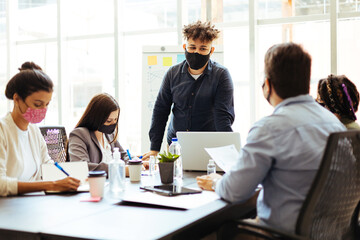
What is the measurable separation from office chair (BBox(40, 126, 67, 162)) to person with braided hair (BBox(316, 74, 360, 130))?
5.96ft

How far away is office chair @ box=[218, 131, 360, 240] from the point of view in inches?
46.8

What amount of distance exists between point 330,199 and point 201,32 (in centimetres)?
172

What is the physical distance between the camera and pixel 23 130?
6.40ft

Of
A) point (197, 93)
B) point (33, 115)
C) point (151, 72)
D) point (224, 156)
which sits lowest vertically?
point (224, 156)

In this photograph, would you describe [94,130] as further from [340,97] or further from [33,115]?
[340,97]

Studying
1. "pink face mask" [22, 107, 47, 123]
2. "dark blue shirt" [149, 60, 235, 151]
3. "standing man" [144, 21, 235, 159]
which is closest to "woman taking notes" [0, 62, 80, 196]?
"pink face mask" [22, 107, 47, 123]

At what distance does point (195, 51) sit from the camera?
9.20 feet

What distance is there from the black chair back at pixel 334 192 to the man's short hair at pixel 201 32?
164cm

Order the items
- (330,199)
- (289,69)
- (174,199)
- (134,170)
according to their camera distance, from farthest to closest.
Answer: (134,170), (174,199), (289,69), (330,199)

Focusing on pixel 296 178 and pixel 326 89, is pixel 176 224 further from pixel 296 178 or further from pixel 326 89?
pixel 326 89

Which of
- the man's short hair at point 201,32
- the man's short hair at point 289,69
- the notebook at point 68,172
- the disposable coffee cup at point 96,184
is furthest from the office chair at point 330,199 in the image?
the man's short hair at point 201,32

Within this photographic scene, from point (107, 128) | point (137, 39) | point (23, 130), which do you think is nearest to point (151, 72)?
point (137, 39)

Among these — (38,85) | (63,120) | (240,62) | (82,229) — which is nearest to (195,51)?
(38,85)

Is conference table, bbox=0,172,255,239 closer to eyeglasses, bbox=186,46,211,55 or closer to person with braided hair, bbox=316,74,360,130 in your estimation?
person with braided hair, bbox=316,74,360,130
